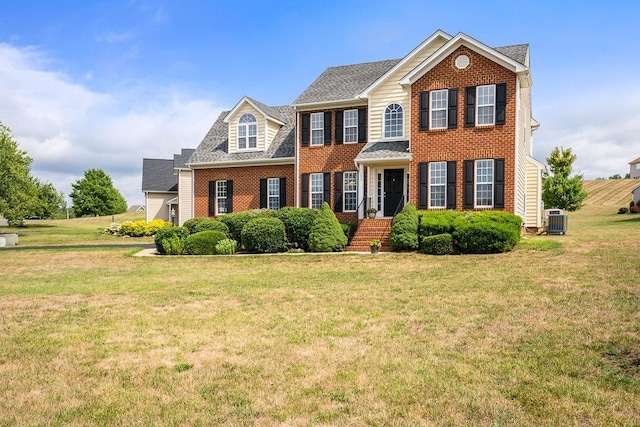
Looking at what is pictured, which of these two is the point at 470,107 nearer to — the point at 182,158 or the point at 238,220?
the point at 238,220

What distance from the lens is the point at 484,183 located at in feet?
68.1

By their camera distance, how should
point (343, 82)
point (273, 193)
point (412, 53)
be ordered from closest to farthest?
point (412, 53) → point (343, 82) → point (273, 193)

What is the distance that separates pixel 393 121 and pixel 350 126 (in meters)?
2.26

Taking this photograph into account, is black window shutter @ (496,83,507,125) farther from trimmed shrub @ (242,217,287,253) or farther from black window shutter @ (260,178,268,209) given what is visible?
black window shutter @ (260,178,268,209)

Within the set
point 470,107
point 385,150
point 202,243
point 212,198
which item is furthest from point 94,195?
point 470,107

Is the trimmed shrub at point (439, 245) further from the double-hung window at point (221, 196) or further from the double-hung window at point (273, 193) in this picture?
the double-hung window at point (221, 196)

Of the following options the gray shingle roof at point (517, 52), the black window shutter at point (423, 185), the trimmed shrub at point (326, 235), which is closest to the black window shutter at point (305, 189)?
the trimmed shrub at point (326, 235)

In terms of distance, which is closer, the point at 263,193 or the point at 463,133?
the point at 463,133

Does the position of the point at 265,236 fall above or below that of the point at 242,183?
below

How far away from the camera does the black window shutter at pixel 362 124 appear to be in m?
24.2

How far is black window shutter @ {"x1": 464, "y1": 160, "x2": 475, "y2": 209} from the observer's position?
20859 mm

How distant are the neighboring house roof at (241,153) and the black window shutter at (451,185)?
8677 millimetres

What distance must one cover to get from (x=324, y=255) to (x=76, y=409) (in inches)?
557

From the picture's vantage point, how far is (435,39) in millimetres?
22969
